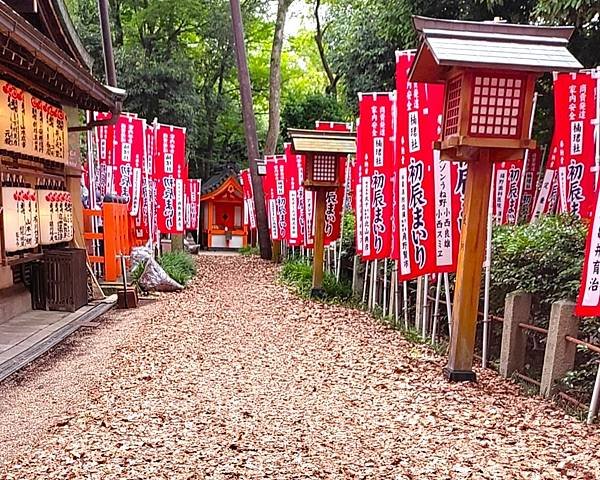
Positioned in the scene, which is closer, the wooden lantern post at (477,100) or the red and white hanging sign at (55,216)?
the wooden lantern post at (477,100)

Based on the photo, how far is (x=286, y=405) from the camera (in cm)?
539

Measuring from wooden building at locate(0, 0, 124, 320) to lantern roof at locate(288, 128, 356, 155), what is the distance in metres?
3.86

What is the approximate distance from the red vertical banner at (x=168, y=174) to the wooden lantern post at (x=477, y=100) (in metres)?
10.8

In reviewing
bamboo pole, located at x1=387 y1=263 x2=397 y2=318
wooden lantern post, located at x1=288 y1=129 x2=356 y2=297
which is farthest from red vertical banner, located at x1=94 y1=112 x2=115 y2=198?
bamboo pole, located at x1=387 y1=263 x2=397 y2=318

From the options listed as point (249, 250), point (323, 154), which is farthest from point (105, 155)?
point (249, 250)

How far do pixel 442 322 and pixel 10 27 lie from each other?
6.38m

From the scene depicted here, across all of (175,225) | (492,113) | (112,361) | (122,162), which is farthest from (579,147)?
(175,225)

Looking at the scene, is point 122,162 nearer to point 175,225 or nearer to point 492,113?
point 175,225

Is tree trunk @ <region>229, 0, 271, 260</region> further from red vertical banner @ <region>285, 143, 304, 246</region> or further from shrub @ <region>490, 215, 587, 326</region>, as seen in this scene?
shrub @ <region>490, 215, 587, 326</region>

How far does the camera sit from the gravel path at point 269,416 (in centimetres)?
404

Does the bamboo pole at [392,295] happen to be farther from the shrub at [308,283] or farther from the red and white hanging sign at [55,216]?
the red and white hanging sign at [55,216]

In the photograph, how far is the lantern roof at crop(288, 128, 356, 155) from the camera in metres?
11.9

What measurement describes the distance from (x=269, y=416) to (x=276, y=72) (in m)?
21.0

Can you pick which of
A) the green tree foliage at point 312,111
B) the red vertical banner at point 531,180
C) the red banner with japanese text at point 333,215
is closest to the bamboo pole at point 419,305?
the red banner with japanese text at point 333,215
